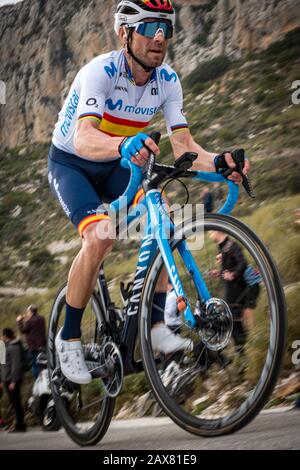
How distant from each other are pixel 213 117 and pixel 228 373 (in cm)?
559

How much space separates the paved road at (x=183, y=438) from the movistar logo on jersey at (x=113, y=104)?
59.8 inches

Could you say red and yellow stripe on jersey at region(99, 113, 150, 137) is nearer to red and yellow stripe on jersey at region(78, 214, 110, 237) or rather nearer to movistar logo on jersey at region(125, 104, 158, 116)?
movistar logo on jersey at region(125, 104, 158, 116)

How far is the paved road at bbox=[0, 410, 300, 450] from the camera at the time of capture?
2.68m

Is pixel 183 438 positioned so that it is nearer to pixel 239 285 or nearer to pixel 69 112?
pixel 239 285

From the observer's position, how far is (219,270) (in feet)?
9.41

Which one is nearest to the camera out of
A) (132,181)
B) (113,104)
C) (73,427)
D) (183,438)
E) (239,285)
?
(239,285)

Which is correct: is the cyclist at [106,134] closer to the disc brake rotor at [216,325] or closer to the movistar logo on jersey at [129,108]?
the movistar logo on jersey at [129,108]

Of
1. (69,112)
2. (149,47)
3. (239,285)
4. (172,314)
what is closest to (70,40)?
(69,112)

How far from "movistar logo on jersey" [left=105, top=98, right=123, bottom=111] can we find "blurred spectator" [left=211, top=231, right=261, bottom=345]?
926mm

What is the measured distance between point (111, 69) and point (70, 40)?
205 inches

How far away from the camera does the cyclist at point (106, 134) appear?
309 centimetres

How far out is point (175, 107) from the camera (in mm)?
3498

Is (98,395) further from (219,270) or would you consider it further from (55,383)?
(219,270)

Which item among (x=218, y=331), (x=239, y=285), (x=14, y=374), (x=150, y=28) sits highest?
(x=150, y=28)
